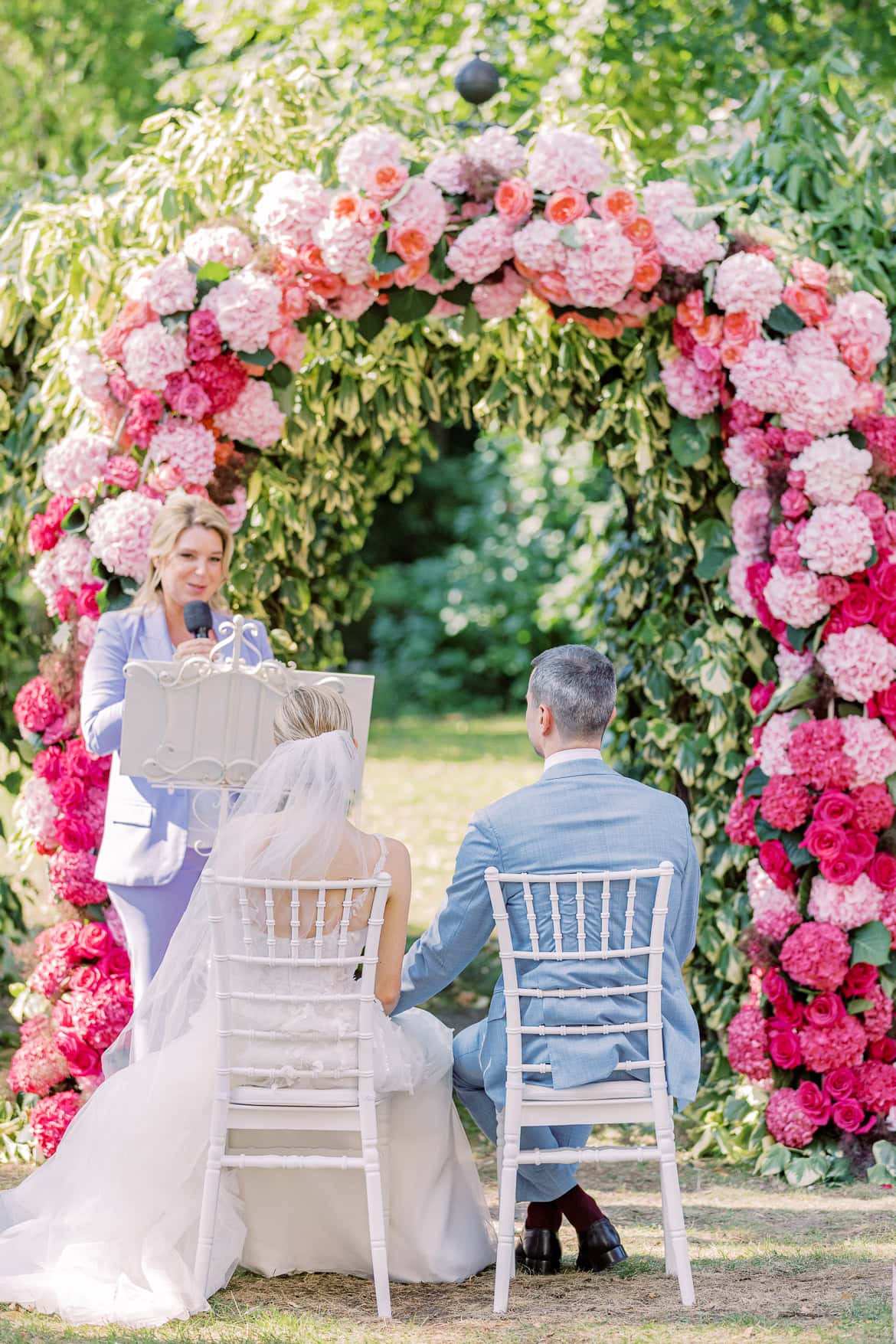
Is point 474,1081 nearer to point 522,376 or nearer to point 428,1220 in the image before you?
point 428,1220

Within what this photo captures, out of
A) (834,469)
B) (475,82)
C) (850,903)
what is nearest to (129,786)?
(850,903)

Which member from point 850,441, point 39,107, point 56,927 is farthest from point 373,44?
point 56,927

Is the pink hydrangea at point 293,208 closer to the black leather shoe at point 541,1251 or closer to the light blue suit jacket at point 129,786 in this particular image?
the light blue suit jacket at point 129,786

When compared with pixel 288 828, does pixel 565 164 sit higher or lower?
higher

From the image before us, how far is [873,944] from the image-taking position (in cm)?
433

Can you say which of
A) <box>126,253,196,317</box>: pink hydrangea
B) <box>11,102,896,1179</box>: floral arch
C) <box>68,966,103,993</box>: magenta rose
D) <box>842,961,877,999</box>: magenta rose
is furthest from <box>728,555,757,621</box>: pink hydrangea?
<box>68,966,103,993</box>: magenta rose

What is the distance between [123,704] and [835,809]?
1.97 meters

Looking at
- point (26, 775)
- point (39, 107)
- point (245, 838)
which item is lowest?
point (26, 775)

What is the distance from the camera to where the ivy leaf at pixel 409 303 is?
4551 millimetres

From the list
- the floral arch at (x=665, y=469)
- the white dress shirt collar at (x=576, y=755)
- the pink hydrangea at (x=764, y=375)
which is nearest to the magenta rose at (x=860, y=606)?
the floral arch at (x=665, y=469)

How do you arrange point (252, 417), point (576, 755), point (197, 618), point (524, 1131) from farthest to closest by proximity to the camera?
1. point (252, 417)
2. point (197, 618)
3. point (524, 1131)
4. point (576, 755)

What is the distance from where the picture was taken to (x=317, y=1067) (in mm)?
3143

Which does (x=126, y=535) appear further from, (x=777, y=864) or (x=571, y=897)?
(x=777, y=864)

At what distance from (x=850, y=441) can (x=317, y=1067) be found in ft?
7.94
